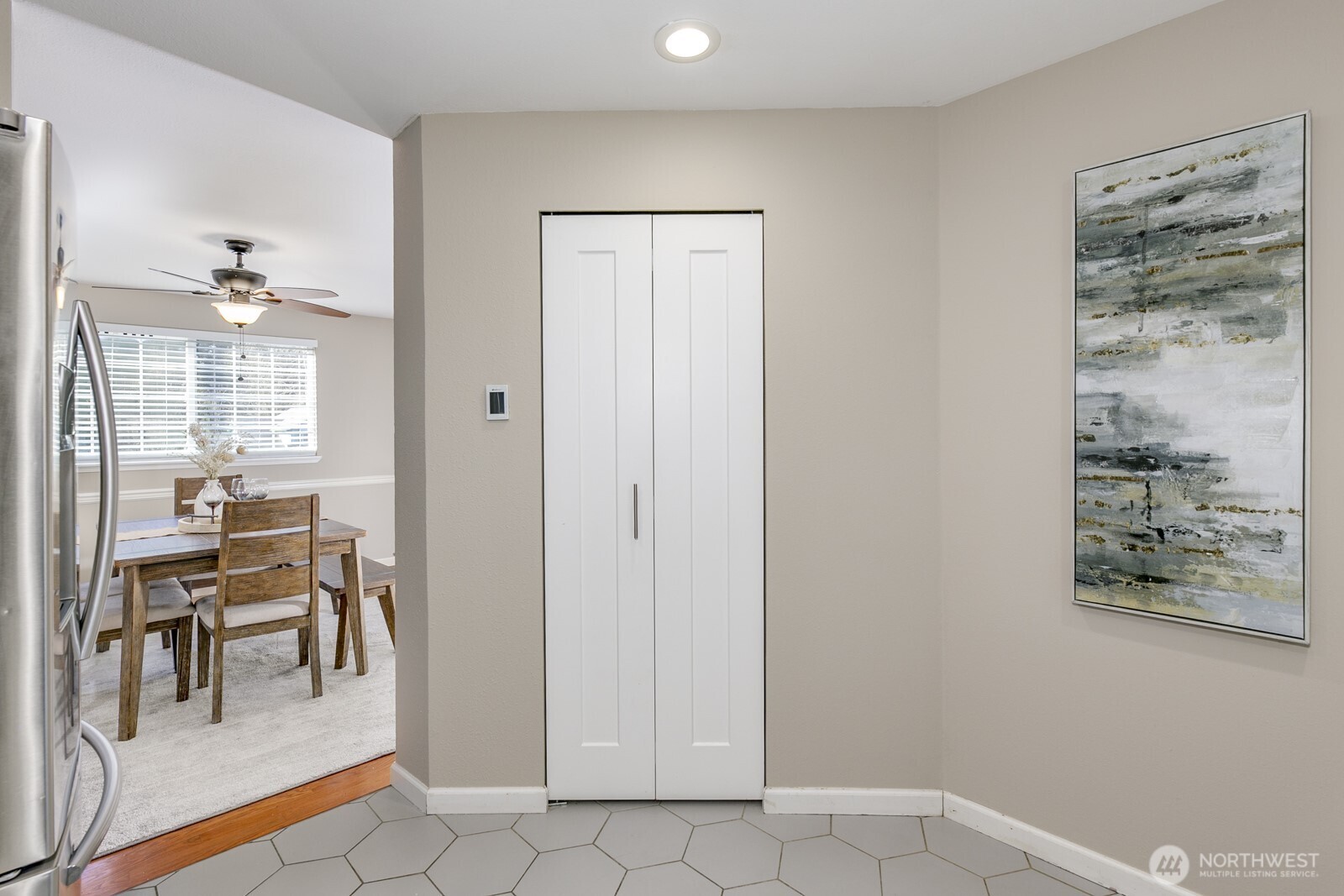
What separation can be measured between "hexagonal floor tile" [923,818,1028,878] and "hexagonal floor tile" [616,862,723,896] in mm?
A: 714

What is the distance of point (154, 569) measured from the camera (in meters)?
2.88

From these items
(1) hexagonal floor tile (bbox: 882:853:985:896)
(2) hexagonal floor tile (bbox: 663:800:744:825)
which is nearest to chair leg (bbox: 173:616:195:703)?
(2) hexagonal floor tile (bbox: 663:800:744:825)

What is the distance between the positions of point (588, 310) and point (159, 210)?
8.34 feet

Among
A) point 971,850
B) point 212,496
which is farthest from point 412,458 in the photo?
point 971,850

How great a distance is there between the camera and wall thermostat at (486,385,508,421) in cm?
219

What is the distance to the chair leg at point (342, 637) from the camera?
3.54 meters

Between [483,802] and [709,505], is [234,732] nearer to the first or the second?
[483,802]

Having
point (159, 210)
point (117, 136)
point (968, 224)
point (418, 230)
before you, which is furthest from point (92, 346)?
point (159, 210)

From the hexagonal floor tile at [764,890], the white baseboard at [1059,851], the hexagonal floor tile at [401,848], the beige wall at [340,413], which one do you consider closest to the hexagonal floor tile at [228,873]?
the hexagonal floor tile at [401,848]

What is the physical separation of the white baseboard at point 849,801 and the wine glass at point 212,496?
3228 mm

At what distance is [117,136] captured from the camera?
2.43 meters

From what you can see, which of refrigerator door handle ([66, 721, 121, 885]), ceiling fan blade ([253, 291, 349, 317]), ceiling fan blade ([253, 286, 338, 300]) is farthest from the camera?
ceiling fan blade ([253, 291, 349, 317])

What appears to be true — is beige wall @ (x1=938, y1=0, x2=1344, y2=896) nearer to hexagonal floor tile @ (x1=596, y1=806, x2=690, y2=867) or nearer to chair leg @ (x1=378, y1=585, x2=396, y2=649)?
hexagonal floor tile @ (x1=596, y1=806, x2=690, y2=867)

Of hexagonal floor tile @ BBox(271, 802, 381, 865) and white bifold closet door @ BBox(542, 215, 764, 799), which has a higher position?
white bifold closet door @ BBox(542, 215, 764, 799)
